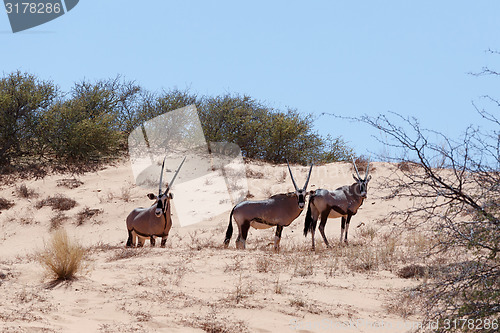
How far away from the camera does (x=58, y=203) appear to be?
19891 mm

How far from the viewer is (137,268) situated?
906 centimetres

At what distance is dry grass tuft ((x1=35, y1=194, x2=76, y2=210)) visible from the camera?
19672mm

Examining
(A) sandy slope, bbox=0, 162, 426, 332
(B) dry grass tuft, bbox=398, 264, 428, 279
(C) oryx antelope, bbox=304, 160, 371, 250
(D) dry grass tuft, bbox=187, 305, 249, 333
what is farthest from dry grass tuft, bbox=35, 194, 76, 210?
(D) dry grass tuft, bbox=187, 305, 249, 333

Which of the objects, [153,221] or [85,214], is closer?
[153,221]

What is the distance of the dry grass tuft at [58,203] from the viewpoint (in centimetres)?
1967

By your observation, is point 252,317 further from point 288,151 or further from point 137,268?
point 288,151

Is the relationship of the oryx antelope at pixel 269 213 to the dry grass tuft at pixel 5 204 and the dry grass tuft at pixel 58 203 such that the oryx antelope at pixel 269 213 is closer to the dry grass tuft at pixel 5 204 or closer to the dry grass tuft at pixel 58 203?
the dry grass tuft at pixel 58 203

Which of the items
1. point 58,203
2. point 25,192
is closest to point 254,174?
point 58,203

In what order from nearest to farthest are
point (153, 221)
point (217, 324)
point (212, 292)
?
point (217, 324) < point (212, 292) < point (153, 221)

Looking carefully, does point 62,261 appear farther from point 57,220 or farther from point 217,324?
point 57,220

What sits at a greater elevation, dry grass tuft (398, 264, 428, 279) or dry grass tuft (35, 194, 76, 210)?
dry grass tuft (35, 194, 76, 210)

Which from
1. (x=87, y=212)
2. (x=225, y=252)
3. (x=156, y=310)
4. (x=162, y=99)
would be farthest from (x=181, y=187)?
(x=156, y=310)

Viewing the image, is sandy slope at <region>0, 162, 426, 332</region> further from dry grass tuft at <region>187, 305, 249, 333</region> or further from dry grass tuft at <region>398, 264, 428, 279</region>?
dry grass tuft at <region>398, 264, 428, 279</region>

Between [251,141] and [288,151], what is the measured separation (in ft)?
6.46
